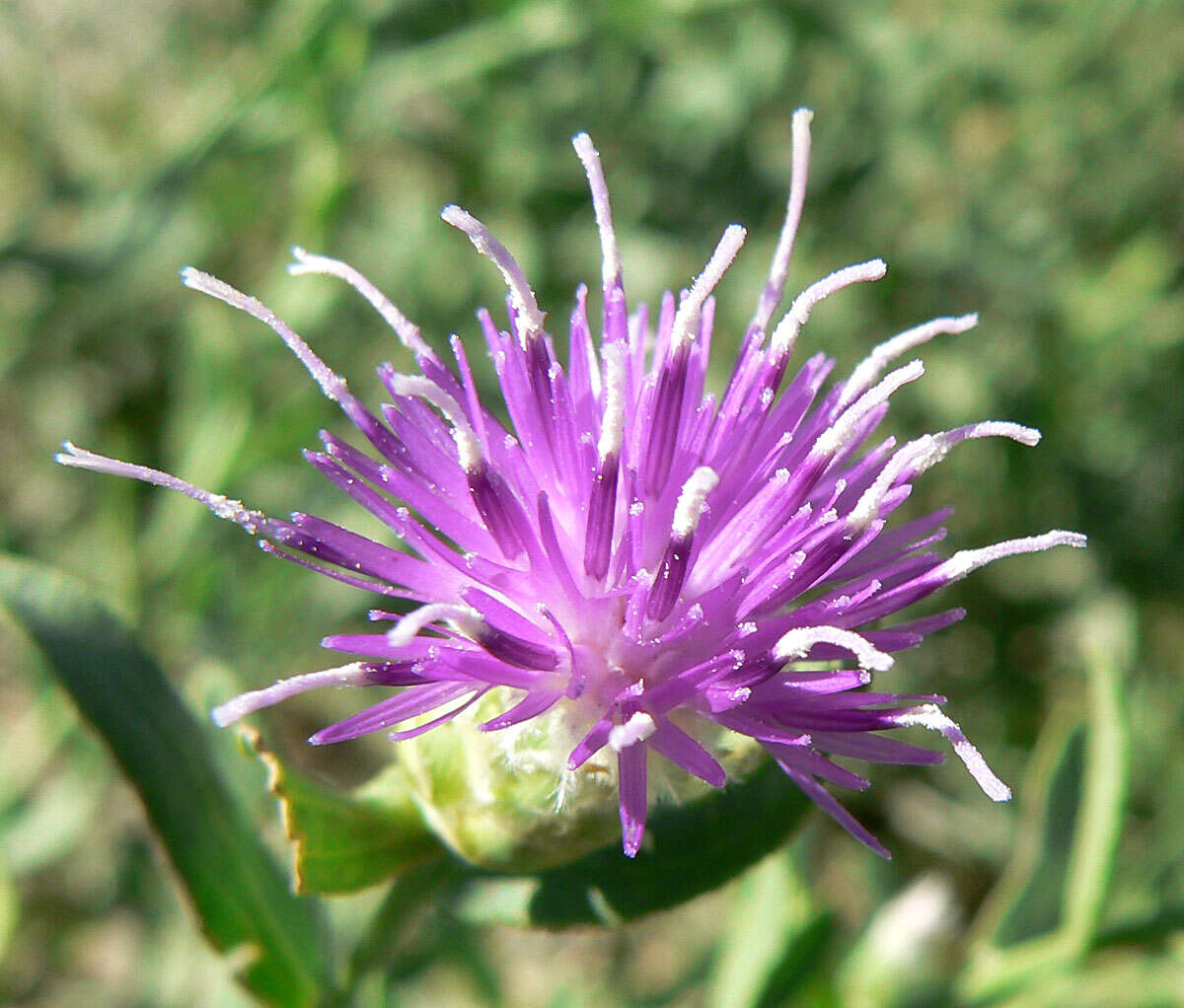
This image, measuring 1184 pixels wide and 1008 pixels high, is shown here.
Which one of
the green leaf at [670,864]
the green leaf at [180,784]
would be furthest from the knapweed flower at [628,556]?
the green leaf at [180,784]

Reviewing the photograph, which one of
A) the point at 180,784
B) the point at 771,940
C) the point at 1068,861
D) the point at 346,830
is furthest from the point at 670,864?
the point at 1068,861

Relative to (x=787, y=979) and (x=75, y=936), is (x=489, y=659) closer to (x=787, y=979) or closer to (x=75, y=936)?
(x=787, y=979)

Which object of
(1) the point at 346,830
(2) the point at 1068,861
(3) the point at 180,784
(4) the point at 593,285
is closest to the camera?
(1) the point at 346,830

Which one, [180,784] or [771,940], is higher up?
[180,784]

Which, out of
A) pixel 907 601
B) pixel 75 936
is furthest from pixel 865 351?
pixel 75 936

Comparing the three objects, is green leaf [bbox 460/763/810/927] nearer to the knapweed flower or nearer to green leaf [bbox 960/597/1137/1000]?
the knapweed flower

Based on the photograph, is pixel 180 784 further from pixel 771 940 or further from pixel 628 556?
pixel 771 940
